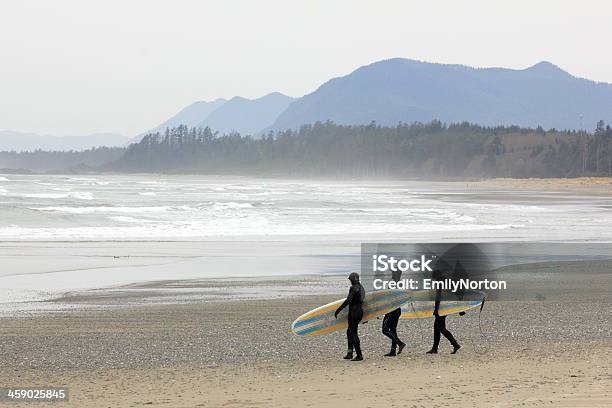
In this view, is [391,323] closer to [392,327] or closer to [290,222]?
[392,327]

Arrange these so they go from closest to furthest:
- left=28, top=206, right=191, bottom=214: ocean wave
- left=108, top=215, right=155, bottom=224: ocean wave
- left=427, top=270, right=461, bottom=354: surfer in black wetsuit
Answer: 1. left=427, top=270, right=461, bottom=354: surfer in black wetsuit
2. left=108, top=215, right=155, bottom=224: ocean wave
3. left=28, top=206, right=191, bottom=214: ocean wave

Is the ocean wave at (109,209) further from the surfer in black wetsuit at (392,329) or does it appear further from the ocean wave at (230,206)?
the surfer in black wetsuit at (392,329)

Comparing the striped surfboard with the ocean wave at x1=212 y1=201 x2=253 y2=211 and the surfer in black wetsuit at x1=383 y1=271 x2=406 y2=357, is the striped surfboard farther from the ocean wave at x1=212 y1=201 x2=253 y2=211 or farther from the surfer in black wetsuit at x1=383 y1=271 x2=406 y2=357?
the ocean wave at x1=212 y1=201 x2=253 y2=211

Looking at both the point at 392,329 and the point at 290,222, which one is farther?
the point at 290,222

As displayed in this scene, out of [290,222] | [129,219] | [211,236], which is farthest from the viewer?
[129,219]

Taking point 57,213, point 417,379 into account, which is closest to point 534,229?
point 57,213

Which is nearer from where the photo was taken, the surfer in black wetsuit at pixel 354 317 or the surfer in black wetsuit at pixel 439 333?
the surfer in black wetsuit at pixel 354 317

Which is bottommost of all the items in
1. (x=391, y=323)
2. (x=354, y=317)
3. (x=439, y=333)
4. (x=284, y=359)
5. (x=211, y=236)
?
(x=211, y=236)

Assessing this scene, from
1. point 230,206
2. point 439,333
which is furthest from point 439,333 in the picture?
point 230,206

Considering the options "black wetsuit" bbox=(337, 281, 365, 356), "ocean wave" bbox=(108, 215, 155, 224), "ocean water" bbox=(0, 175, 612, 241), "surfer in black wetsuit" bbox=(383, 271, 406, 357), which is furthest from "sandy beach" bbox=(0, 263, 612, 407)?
"ocean wave" bbox=(108, 215, 155, 224)

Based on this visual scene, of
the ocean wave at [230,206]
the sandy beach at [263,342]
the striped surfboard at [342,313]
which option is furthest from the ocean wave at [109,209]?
the striped surfboard at [342,313]

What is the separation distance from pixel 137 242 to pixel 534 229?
16741mm

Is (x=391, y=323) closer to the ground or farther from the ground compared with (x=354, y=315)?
closer to the ground

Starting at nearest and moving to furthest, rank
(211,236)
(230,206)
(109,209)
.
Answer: (211,236), (109,209), (230,206)
